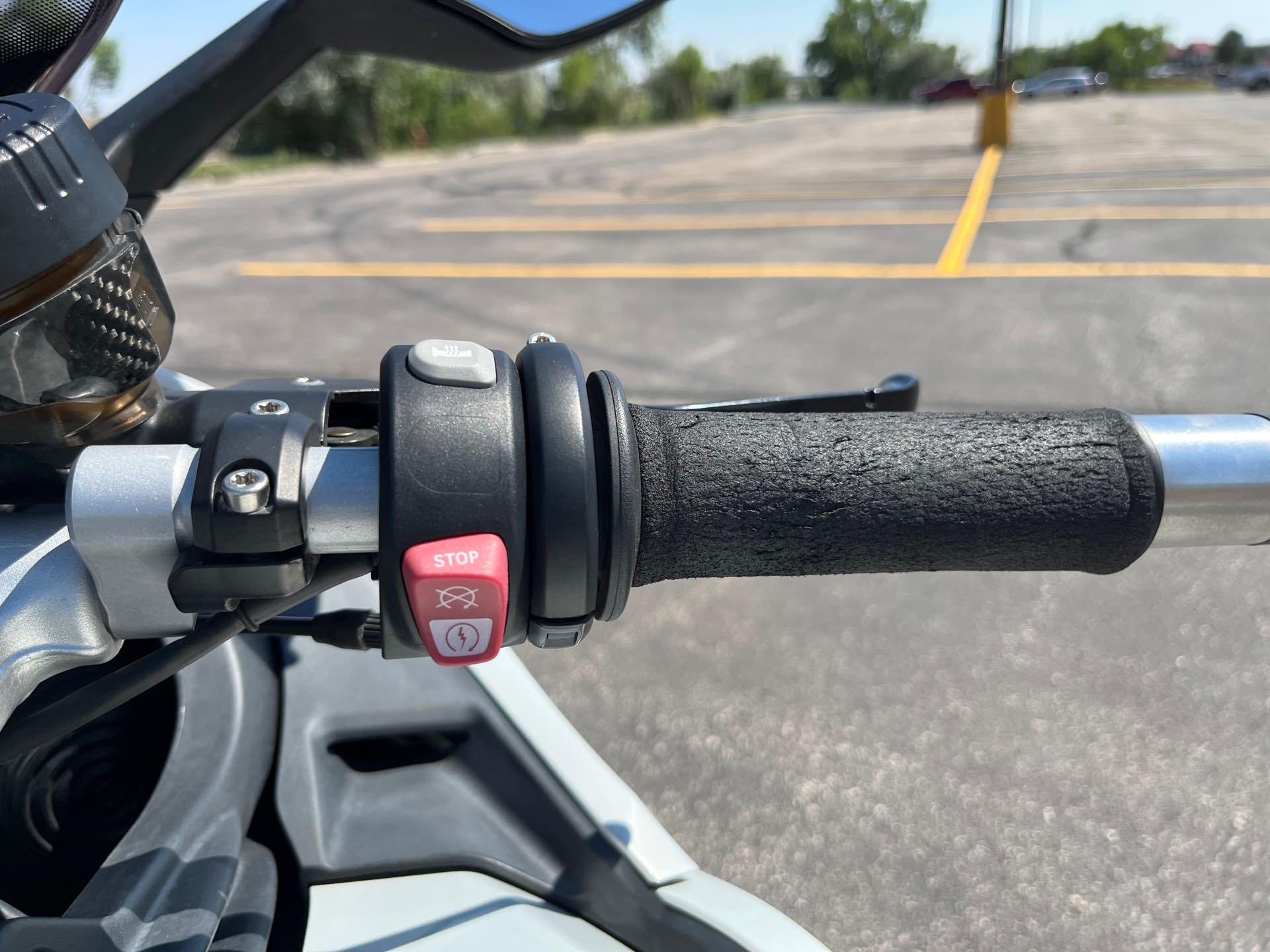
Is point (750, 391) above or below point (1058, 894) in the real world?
above

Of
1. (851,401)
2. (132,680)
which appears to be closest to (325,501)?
(132,680)

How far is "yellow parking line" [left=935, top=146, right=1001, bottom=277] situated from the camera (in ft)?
27.7

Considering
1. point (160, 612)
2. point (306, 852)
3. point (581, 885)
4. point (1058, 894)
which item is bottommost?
point (1058, 894)

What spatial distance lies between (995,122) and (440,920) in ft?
64.8

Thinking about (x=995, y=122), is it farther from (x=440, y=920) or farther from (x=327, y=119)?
(x=440, y=920)

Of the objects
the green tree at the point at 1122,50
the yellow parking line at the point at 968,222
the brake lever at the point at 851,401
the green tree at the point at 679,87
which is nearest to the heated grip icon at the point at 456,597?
the brake lever at the point at 851,401

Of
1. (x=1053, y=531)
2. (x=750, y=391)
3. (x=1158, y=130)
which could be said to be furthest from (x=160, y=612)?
(x=1158, y=130)

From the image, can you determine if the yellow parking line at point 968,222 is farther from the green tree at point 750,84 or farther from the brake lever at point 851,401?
the green tree at point 750,84

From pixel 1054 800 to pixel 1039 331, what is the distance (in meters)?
4.67

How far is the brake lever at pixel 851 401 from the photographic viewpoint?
89 centimetres

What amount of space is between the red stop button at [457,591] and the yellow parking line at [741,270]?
7854mm

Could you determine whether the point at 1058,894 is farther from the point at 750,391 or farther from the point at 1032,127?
the point at 1032,127

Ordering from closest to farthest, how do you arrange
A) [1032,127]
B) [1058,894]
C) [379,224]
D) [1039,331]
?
[1058,894] → [1039,331] → [379,224] → [1032,127]

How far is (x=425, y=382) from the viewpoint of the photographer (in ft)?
→ 2.03
